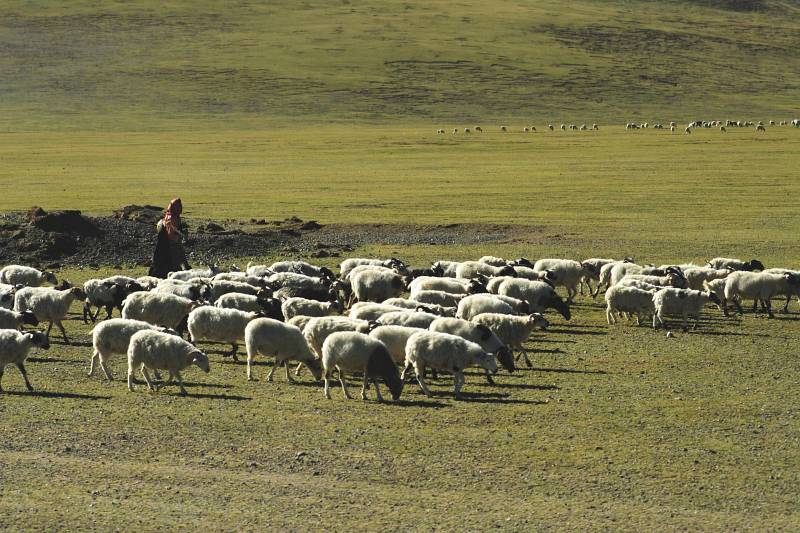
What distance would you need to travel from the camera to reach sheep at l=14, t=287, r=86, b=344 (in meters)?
19.4

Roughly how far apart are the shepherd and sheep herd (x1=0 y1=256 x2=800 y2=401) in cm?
184

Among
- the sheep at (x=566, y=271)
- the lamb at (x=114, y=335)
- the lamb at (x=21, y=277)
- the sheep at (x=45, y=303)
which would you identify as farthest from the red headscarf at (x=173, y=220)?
the lamb at (x=114, y=335)

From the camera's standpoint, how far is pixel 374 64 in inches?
5187

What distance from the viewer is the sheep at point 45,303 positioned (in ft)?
63.7

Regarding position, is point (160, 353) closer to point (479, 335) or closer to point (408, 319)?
point (408, 319)

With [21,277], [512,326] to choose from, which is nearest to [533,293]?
[512,326]

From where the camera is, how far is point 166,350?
603 inches

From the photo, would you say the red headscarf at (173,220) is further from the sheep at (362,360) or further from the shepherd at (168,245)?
the sheep at (362,360)

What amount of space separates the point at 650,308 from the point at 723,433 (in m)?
Answer: 7.80

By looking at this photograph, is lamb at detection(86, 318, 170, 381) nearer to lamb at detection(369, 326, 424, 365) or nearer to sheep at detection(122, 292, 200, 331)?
sheep at detection(122, 292, 200, 331)

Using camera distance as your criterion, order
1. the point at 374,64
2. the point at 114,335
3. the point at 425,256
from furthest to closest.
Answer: the point at 374,64 < the point at 425,256 < the point at 114,335

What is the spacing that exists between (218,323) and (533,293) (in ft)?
22.2

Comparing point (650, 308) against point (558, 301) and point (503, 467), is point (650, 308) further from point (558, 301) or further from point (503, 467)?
point (503, 467)

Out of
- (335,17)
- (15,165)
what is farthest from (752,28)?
(15,165)
